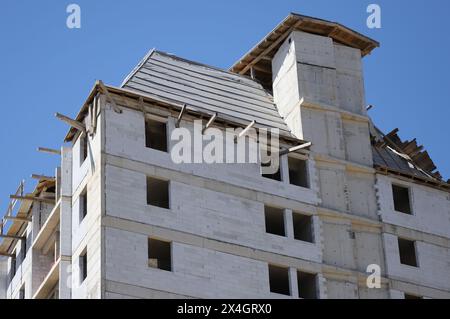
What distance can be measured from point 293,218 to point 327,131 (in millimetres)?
5582

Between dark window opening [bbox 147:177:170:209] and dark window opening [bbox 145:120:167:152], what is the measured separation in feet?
6.34

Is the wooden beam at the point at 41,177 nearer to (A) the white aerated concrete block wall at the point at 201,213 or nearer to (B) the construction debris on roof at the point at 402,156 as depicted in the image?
(A) the white aerated concrete block wall at the point at 201,213

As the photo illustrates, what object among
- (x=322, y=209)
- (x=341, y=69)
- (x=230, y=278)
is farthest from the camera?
(x=341, y=69)

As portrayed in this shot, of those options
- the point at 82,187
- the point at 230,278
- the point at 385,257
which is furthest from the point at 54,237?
the point at 385,257

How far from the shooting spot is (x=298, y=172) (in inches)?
2734

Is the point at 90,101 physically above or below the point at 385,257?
above

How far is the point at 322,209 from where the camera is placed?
6744 centimetres

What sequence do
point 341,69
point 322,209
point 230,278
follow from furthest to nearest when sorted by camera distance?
1. point 341,69
2. point 322,209
3. point 230,278

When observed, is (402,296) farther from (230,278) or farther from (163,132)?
(163,132)

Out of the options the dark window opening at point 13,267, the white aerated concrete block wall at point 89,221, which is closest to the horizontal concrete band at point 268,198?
the white aerated concrete block wall at point 89,221

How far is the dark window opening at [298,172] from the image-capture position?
68.7m

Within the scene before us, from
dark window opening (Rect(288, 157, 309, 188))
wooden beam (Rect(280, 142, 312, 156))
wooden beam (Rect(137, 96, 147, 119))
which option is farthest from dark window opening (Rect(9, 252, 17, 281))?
wooden beam (Rect(280, 142, 312, 156))

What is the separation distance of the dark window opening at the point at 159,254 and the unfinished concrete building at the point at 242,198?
0.35ft

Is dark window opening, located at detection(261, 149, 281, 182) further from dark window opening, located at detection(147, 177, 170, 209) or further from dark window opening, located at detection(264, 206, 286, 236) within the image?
dark window opening, located at detection(147, 177, 170, 209)
